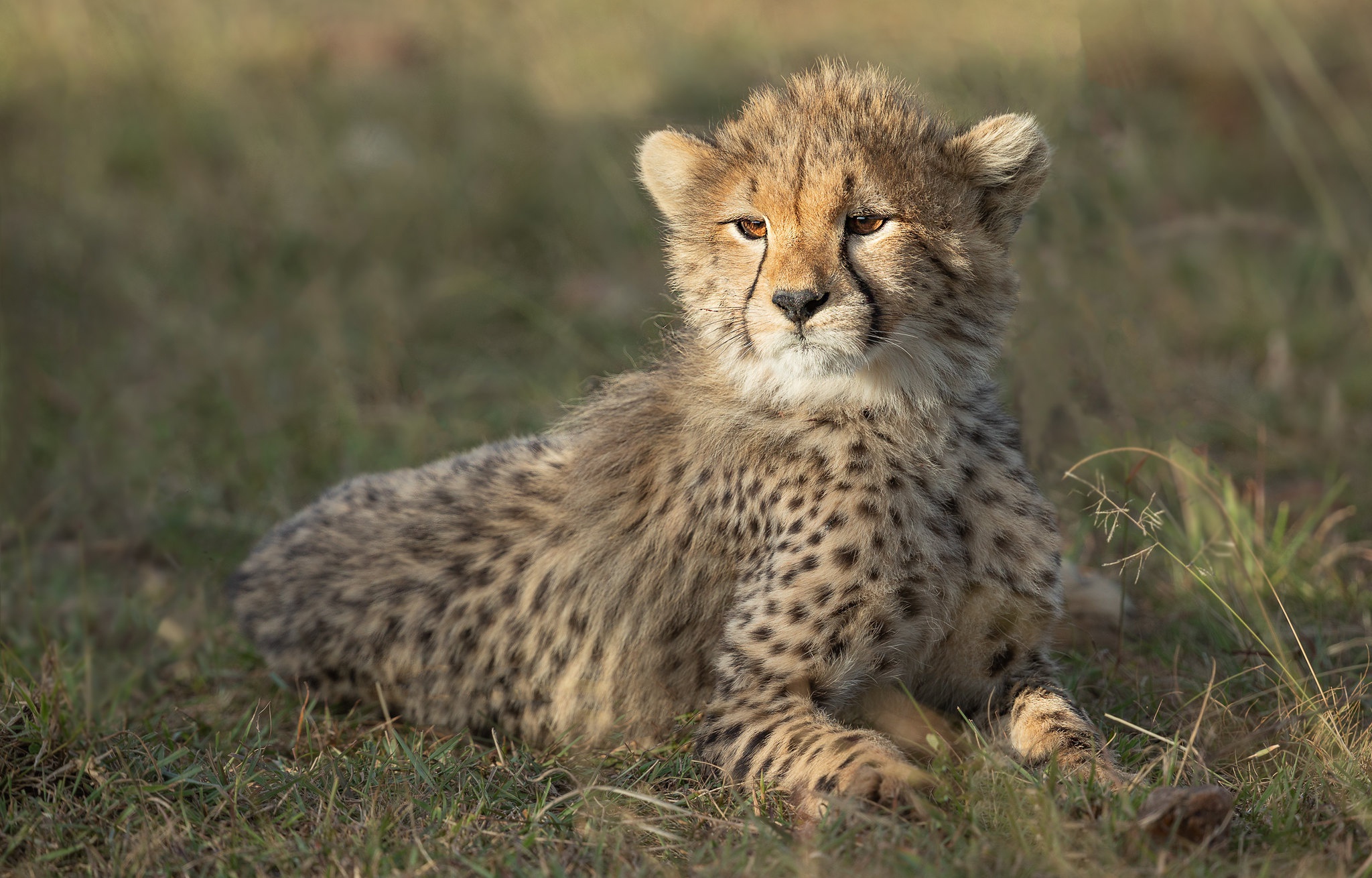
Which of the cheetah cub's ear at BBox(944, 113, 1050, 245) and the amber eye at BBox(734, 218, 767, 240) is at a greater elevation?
the cheetah cub's ear at BBox(944, 113, 1050, 245)

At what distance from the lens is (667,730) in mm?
3039

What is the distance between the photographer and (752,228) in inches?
112

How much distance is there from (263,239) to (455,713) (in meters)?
3.83

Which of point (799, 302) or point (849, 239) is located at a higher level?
point (849, 239)

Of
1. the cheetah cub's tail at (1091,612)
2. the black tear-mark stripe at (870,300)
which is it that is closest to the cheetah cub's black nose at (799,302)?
the black tear-mark stripe at (870,300)

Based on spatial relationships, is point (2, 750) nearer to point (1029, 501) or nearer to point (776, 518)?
point (776, 518)

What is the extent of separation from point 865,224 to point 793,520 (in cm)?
66

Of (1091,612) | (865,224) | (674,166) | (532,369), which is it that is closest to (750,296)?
(865,224)

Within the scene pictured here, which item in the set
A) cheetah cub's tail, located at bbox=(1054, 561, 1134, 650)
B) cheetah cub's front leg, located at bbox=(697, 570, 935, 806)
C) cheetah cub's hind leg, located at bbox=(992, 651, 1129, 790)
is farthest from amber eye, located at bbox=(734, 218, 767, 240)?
cheetah cub's tail, located at bbox=(1054, 561, 1134, 650)

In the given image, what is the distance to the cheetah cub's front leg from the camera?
8.33 feet

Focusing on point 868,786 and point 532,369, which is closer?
point 868,786

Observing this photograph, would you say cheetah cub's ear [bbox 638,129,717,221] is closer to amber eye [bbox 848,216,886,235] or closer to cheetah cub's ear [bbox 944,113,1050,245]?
amber eye [bbox 848,216,886,235]

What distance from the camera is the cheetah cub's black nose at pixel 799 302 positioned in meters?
2.56

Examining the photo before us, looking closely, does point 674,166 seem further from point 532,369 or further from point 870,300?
point 532,369
